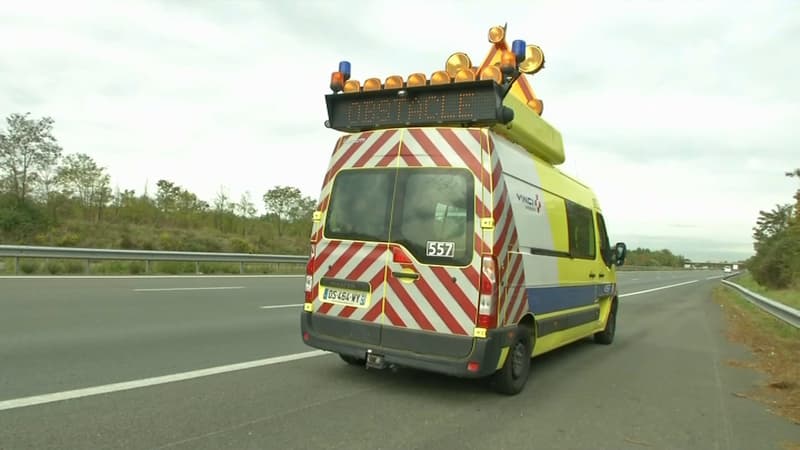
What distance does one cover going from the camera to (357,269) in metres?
5.39

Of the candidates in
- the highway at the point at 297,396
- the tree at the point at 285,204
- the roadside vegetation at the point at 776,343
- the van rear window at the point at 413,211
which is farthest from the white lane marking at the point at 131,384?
the tree at the point at 285,204

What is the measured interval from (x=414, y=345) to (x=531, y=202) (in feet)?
6.48

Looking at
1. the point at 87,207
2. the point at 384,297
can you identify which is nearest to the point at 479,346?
the point at 384,297

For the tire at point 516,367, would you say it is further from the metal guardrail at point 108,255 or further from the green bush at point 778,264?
the green bush at point 778,264

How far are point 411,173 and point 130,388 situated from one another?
9.97 feet

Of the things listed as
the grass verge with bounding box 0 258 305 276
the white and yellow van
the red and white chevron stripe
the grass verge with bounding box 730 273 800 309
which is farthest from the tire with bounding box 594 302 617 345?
the grass verge with bounding box 0 258 305 276

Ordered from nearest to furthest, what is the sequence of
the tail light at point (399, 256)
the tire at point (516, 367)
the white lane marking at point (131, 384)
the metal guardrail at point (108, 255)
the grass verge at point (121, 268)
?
the white lane marking at point (131, 384) < the tail light at point (399, 256) < the tire at point (516, 367) < the metal guardrail at point (108, 255) < the grass verge at point (121, 268)

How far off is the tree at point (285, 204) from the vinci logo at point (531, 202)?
3731 centimetres

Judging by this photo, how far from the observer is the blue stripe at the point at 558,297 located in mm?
5770

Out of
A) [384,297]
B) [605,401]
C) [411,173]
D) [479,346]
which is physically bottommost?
[605,401]

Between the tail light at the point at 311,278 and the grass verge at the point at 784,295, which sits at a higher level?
the tail light at the point at 311,278

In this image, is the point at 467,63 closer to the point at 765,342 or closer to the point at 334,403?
the point at 334,403

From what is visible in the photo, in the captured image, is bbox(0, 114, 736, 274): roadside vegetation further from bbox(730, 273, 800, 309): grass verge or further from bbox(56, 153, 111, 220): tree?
bbox(730, 273, 800, 309): grass verge

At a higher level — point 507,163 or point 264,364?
point 507,163
